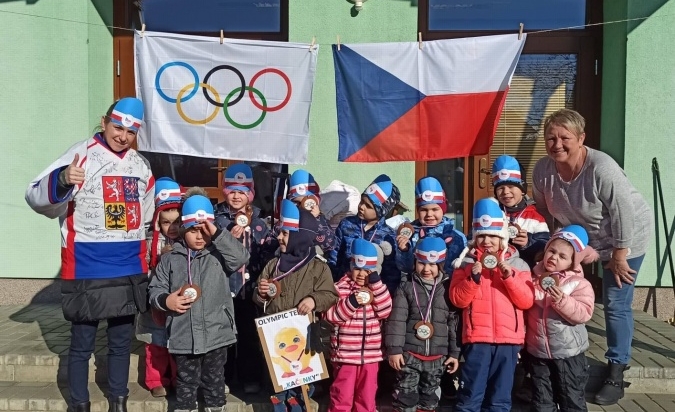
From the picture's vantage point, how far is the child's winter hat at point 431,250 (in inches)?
150

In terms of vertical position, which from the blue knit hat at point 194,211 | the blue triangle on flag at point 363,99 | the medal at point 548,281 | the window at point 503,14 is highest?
the window at point 503,14

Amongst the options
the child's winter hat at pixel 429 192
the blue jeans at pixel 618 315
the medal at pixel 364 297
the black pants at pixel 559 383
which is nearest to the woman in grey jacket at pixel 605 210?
the blue jeans at pixel 618 315

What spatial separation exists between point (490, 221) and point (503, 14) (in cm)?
402

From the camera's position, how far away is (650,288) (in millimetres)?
6430

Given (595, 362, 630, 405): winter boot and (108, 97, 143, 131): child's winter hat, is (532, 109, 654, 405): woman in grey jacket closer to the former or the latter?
(595, 362, 630, 405): winter boot

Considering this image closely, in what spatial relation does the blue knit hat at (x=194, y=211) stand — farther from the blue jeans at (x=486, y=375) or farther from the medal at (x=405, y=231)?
the blue jeans at (x=486, y=375)

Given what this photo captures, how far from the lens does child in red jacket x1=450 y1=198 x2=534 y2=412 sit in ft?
12.3

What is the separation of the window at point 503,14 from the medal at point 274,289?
4.18 meters

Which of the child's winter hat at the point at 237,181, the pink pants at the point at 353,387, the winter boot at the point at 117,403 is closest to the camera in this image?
the pink pants at the point at 353,387

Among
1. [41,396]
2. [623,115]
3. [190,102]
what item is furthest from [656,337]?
[41,396]

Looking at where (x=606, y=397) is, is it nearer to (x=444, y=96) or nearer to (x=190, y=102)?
(x=444, y=96)

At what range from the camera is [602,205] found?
399 cm

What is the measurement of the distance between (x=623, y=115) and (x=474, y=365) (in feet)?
12.7

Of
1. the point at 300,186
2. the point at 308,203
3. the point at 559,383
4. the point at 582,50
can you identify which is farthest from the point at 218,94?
the point at 582,50
